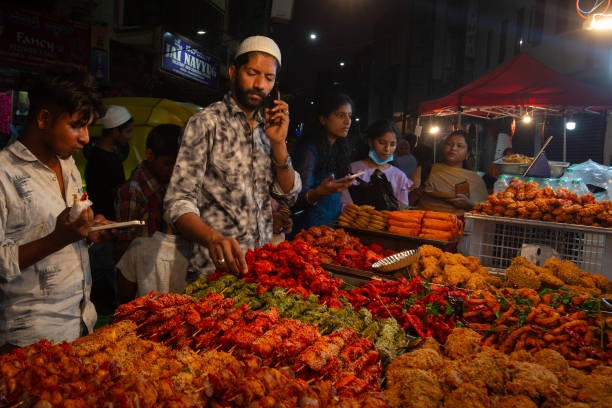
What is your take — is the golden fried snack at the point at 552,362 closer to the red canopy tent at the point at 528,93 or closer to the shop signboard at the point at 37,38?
the red canopy tent at the point at 528,93

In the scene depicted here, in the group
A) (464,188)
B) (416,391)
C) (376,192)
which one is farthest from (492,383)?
(464,188)

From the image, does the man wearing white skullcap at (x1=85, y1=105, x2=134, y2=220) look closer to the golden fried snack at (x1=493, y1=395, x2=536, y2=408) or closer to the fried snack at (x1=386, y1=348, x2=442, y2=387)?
the fried snack at (x1=386, y1=348, x2=442, y2=387)

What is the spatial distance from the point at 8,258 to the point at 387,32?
45826mm

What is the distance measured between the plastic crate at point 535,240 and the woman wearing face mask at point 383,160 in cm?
210

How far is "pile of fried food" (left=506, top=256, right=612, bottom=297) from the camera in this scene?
327 cm

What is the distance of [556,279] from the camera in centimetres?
331

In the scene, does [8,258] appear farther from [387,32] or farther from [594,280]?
[387,32]

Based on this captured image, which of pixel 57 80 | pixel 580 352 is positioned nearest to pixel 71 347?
pixel 57 80

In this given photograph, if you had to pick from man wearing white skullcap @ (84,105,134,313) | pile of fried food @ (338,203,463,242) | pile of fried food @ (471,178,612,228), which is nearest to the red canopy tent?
pile of fried food @ (338,203,463,242)

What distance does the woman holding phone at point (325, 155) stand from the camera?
18.4 ft

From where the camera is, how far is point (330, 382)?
1.84 m

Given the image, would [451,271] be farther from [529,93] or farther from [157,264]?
[529,93]

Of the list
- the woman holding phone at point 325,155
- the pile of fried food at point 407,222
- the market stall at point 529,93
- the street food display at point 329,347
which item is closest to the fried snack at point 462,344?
the street food display at point 329,347

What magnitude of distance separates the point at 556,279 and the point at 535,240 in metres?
1.01
